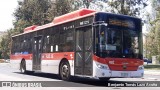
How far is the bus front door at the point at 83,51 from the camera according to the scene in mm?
13422

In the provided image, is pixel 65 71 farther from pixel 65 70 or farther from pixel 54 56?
pixel 54 56

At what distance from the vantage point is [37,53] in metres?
19.5

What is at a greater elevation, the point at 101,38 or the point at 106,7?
the point at 106,7

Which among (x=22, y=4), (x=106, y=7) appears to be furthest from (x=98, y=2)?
(x=22, y=4)

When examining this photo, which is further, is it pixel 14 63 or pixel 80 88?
pixel 14 63

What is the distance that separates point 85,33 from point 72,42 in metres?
1.34

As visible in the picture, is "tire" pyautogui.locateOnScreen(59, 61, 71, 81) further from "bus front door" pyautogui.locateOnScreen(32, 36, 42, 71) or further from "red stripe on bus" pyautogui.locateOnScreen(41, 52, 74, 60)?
"bus front door" pyautogui.locateOnScreen(32, 36, 42, 71)

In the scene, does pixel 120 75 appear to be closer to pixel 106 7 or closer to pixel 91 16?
pixel 91 16

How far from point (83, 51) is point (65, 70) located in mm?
2159

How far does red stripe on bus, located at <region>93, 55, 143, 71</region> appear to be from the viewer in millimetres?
12820

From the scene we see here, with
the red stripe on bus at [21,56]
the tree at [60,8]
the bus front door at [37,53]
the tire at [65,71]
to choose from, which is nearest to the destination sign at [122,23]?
the tire at [65,71]

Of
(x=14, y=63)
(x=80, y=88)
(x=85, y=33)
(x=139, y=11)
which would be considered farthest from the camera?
(x=139, y=11)

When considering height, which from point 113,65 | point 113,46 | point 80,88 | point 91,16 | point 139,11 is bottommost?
point 80,88

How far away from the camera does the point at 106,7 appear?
139 ft
